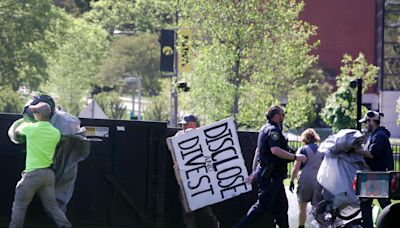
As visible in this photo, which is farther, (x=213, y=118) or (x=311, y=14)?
(x=311, y=14)

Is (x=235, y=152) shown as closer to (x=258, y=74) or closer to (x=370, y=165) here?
(x=370, y=165)

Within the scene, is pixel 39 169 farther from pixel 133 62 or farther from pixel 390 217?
pixel 133 62

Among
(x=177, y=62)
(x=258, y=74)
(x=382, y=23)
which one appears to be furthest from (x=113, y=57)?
(x=258, y=74)

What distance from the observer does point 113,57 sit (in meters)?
66.9

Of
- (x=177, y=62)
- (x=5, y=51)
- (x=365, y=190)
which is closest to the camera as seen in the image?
(x=365, y=190)

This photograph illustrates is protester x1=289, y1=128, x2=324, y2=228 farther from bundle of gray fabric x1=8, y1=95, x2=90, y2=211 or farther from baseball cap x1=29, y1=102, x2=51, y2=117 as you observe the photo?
baseball cap x1=29, y1=102, x2=51, y2=117

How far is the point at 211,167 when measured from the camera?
1198 centimetres

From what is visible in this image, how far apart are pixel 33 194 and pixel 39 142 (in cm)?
62

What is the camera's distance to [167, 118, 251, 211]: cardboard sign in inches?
469

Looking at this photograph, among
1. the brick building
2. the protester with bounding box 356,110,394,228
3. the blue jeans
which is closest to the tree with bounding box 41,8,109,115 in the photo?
the brick building

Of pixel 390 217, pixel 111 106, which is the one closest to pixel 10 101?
pixel 111 106

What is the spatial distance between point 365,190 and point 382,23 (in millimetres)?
58955

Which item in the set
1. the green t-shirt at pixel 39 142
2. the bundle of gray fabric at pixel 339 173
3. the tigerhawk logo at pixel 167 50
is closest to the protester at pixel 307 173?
the bundle of gray fabric at pixel 339 173

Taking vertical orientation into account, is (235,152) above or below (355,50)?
below
